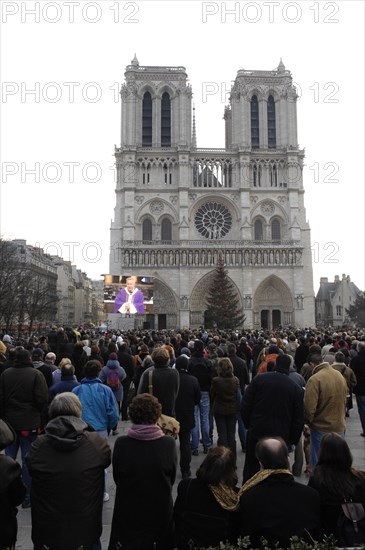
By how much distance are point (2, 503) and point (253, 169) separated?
48901 mm

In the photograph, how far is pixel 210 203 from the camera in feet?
165

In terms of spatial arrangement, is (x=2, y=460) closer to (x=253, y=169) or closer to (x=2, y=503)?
(x=2, y=503)

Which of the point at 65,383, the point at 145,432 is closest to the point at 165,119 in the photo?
the point at 65,383

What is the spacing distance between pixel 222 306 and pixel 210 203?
12172mm

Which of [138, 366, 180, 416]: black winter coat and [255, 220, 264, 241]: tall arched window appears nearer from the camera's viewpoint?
[138, 366, 180, 416]: black winter coat

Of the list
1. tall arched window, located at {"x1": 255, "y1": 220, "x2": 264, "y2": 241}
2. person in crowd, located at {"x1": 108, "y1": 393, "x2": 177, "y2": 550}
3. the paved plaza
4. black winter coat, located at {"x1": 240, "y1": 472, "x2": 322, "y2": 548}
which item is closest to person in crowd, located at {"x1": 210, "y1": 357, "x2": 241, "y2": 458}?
the paved plaza

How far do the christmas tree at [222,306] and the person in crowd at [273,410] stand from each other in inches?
1439

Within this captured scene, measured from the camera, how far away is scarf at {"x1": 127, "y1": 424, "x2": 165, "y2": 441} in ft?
12.3

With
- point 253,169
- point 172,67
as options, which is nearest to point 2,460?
point 253,169

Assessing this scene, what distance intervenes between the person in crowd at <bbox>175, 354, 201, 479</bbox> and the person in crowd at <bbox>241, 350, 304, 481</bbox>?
147 centimetres

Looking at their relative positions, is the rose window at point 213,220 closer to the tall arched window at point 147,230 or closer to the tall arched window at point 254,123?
the tall arched window at point 147,230

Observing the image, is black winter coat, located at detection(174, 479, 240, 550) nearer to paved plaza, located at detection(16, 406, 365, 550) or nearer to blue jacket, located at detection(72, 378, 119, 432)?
paved plaza, located at detection(16, 406, 365, 550)

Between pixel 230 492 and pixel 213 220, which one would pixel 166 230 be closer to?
pixel 213 220

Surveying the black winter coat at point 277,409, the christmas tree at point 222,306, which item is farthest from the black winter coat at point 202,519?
the christmas tree at point 222,306
